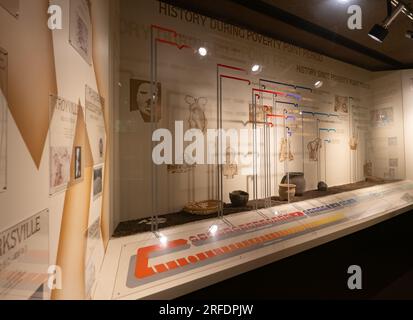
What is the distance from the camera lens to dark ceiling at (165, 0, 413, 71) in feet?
5.27

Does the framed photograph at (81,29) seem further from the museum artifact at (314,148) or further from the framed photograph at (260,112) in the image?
the museum artifact at (314,148)

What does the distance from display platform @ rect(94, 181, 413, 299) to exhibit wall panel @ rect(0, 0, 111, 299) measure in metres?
0.14

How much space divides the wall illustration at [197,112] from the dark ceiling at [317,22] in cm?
60

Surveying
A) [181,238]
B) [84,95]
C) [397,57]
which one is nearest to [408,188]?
[397,57]

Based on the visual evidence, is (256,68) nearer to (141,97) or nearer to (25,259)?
(141,97)

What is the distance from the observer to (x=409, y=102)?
2.97 meters

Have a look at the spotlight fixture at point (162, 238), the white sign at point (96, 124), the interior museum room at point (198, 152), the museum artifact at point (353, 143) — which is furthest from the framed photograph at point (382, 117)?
the white sign at point (96, 124)

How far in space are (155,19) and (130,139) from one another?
76cm

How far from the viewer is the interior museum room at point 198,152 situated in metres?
0.44

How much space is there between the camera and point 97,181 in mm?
813

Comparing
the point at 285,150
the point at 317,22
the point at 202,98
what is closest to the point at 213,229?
the point at 202,98

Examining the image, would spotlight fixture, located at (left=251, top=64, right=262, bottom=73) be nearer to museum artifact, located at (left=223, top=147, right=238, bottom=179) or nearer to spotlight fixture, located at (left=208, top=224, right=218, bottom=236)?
museum artifact, located at (left=223, top=147, right=238, bottom=179)

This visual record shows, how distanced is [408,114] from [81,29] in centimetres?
378
